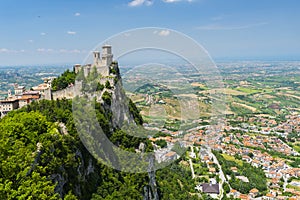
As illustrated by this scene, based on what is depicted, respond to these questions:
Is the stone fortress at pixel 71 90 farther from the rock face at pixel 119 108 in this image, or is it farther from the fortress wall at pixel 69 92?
the rock face at pixel 119 108

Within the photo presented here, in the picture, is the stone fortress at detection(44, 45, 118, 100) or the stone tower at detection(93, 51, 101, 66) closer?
the stone fortress at detection(44, 45, 118, 100)

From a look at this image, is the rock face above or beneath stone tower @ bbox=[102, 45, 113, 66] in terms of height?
beneath


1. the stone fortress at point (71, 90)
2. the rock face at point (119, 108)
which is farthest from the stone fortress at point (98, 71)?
the rock face at point (119, 108)

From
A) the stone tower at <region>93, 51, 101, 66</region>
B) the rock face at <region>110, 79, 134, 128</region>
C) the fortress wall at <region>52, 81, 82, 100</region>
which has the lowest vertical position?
the rock face at <region>110, 79, 134, 128</region>

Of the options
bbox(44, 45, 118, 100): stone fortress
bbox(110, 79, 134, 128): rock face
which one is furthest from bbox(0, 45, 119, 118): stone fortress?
bbox(110, 79, 134, 128): rock face

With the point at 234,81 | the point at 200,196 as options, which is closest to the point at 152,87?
the point at 200,196

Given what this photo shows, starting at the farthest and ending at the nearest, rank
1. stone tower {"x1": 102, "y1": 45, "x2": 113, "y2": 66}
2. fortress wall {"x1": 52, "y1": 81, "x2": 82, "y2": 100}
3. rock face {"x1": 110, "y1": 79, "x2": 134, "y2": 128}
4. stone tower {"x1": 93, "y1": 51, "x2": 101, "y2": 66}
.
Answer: stone tower {"x1": 102, "y1": 45, "x2": 113, "y2": 66} < stone tower {"x1": 93, "y1": 51, "x2": 101, "y2": 66} < rock face {"x1": 110, "y1": 79, "x2": 134, "y2": 128} < fortress wall {"x1": 52, "y1": 81, "x2": 82, "y2": 100}

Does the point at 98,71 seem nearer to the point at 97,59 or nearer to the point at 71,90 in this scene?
the point at 97,59

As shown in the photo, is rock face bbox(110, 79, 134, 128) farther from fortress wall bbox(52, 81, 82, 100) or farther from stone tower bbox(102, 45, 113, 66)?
fortress wall bbox(52, 81, 82, 100)
